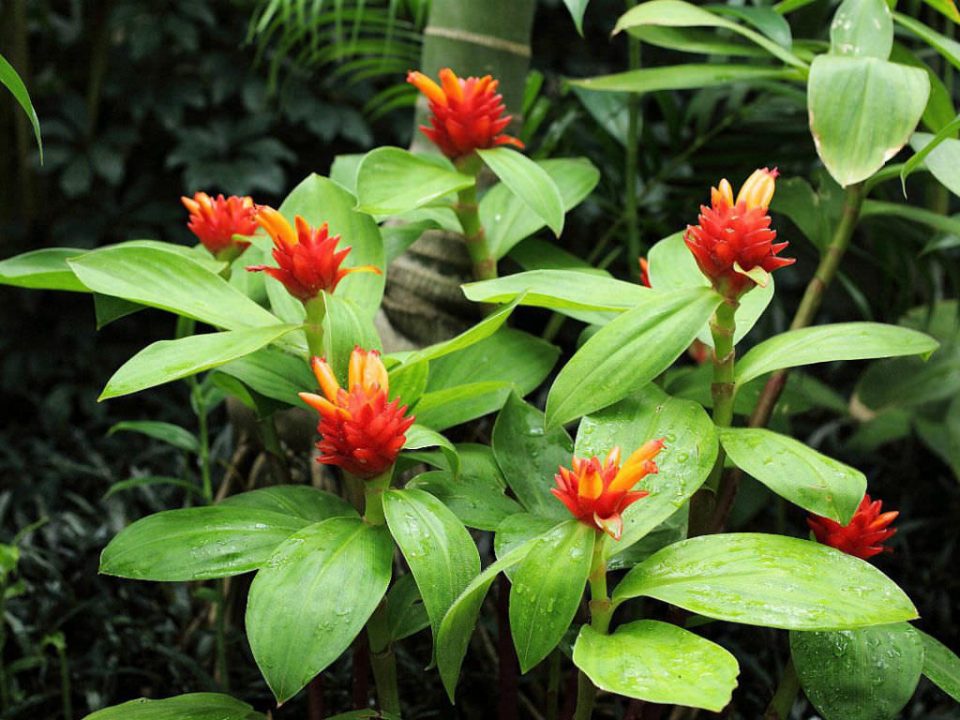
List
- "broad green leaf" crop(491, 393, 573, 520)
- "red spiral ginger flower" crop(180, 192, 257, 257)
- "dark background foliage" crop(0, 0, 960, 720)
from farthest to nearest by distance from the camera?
"dark background foliage" crop(0, 0, 960, 720) < "red spiral ginger flower" crop(180, 192, 257, 257) < "broad green leaf" crop(491, 393, 573, 520)

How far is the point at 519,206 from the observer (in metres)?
1.06

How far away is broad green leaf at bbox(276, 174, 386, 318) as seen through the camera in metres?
0.90

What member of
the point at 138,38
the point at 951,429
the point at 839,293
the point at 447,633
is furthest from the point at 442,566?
the point at 839,293

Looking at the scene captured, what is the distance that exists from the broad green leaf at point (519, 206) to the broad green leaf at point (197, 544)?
0.41 m

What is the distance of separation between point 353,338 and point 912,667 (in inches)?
19.7

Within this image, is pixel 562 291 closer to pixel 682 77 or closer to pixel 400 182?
pixel 400 182

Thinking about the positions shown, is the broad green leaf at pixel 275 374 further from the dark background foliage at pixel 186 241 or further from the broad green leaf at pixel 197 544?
the dark background foliage at pixel 186 241

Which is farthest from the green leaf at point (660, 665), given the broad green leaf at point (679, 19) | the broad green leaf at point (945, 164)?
the broad green leaf at point (679, 19)

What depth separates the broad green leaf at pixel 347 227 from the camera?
895mm

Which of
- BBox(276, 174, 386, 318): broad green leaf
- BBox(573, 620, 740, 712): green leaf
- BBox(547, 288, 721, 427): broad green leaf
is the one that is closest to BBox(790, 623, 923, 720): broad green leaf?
BBox(573, 620, 740, 712): green leaf

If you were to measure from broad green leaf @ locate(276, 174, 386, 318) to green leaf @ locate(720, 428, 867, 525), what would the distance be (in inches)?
14.1

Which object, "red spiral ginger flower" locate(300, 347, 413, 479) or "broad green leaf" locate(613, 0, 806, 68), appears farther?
"broad green leaf" locate(613, 0, 806, 68)

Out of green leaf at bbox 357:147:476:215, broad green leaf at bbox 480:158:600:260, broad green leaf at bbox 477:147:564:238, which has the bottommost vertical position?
broad green leaf at bbox 480:158:600:260

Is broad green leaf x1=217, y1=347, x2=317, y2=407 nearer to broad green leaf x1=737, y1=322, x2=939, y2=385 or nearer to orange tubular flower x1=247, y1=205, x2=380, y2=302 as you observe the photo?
orange tubular flower x1=247, y1=205, x2=380, y2=302
